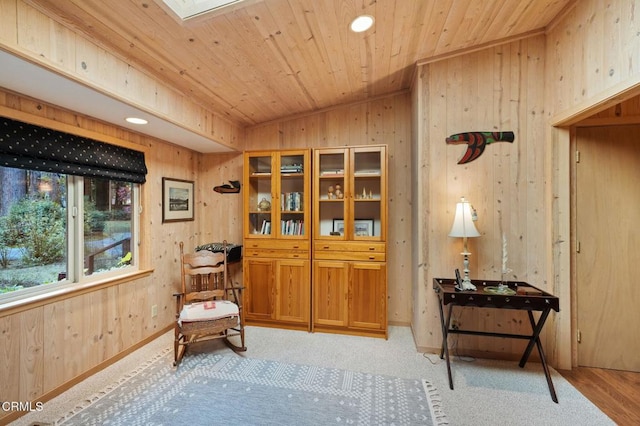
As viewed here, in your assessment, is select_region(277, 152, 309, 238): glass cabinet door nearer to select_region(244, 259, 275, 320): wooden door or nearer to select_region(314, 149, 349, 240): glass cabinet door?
select_region(314, 149, 349, 240): glass cabinet door

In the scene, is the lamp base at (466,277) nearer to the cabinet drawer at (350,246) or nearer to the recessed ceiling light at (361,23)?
the cabinet drawer at (350,246)

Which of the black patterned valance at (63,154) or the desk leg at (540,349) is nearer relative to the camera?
the black patterned valance at (63,154)

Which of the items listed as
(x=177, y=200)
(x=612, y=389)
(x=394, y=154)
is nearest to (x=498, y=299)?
(x=612, y=389)

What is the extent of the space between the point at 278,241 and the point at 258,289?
2.09 ft

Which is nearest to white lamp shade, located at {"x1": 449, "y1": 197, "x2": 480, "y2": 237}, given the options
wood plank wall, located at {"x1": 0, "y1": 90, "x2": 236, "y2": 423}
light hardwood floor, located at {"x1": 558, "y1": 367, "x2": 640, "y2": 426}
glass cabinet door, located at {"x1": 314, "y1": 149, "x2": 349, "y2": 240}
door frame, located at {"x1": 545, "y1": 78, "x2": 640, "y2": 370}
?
door frame, located at {"x1": 545, "y1": 78, "x2": 640, "y2": 370}

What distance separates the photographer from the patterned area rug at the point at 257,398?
183 centimetres

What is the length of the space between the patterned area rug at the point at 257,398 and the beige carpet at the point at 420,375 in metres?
0.12

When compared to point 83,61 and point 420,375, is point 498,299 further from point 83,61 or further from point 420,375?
point 83,61

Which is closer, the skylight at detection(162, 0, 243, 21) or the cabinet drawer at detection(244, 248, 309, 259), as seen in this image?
the skylight at detection(162, 0, 243, 21)

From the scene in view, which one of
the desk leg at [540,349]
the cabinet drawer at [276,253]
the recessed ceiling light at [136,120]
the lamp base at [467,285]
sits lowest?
the desk leg at [540,349]

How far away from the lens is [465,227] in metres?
2.38

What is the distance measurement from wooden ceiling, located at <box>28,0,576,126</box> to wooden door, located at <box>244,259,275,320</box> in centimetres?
187

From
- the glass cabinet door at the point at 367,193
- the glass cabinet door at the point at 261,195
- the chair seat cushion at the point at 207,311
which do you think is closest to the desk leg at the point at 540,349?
the glass cabinet door at the point at 367,193

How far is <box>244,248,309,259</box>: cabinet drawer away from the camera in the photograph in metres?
3.17
